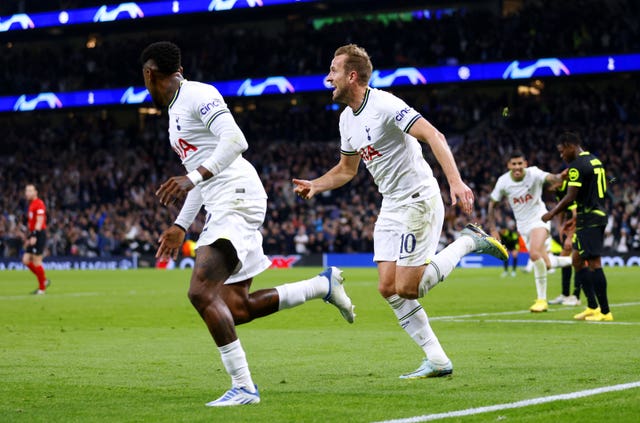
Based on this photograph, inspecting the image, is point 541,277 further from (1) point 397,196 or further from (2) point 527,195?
(1) point 397,196

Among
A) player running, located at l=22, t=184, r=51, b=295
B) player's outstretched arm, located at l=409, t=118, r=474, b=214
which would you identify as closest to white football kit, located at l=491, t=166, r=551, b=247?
player's outstretched arm, located at l=409, t=118, r=474, b=214

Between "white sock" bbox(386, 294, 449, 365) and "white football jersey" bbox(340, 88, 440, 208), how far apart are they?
77cm

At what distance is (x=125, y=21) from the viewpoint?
1924 inches

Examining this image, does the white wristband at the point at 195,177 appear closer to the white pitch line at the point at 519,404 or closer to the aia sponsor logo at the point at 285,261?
the white pitch line at the point at 519,404

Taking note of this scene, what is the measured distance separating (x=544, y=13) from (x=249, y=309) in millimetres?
35337

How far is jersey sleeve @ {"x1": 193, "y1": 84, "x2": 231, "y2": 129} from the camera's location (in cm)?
694

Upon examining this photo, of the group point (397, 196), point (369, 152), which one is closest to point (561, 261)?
point (397, 196)

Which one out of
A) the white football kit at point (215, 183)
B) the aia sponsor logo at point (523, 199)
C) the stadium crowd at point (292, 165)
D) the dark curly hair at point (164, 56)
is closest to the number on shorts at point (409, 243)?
the white football kit at point (215, 183)

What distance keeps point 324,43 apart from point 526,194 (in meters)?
30.0

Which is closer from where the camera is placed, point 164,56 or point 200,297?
point 200,297

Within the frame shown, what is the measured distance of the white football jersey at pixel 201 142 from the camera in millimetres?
7102

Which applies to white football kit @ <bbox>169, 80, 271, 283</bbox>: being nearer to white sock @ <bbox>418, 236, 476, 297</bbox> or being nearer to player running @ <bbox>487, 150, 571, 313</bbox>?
white sock @ <bbox>418, 236, 476, 297</bbox>

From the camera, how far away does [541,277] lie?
640 inches

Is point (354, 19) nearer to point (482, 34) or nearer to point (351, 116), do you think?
point (482, 34)
